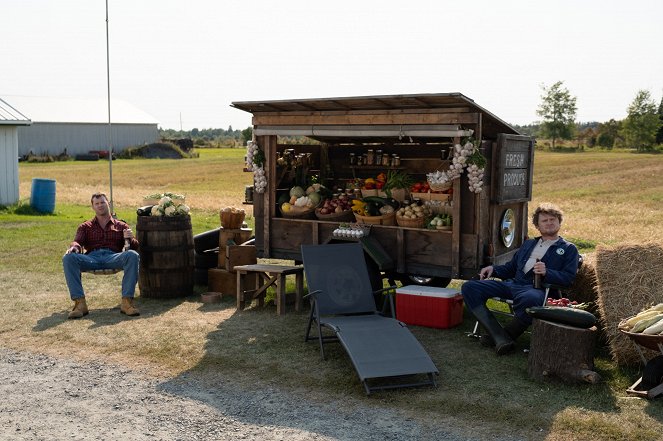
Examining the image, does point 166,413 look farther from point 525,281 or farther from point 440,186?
point 440,186

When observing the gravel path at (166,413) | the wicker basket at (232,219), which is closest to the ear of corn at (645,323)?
the gravel path at (166,413)

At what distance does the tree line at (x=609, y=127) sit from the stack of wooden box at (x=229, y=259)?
48.7m

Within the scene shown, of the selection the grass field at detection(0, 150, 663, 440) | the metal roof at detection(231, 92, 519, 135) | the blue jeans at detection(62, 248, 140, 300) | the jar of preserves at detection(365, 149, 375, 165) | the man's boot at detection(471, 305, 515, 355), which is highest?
the metal roof at detection(231, 92, 519, 135)

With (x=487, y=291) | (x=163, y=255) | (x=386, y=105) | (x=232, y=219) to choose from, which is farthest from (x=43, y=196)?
(x=487, y=291)

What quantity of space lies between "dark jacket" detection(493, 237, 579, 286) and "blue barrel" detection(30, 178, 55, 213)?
48.3 ft

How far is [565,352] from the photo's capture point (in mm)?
5984

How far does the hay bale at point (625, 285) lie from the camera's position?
633cm

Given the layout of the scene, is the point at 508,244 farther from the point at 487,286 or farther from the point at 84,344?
the point at 84,344

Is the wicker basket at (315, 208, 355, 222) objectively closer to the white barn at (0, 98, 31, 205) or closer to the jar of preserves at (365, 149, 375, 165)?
the jar of preserves at (365, 149, 375, 165)

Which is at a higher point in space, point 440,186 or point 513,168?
point 513,168

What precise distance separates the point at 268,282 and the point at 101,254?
1.86m

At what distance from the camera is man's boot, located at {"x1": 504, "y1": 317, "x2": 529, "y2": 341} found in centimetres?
695

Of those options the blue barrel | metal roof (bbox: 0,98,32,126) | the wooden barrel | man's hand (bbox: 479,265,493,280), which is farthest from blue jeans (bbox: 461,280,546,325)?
metal roof (bbox: 0,98,32,126)

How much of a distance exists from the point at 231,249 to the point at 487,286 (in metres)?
3.47
